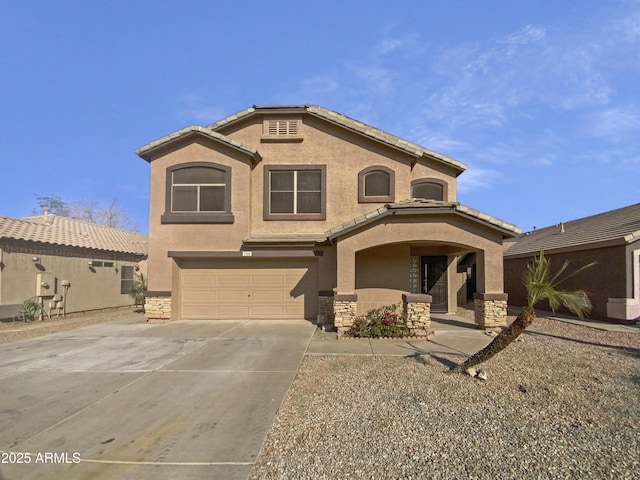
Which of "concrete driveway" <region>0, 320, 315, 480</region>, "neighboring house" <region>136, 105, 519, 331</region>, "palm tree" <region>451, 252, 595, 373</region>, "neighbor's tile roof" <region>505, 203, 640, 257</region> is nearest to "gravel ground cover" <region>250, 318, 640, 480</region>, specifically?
"concrete driveway" <region>0, 320, 315, 480</region>

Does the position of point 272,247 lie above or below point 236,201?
below

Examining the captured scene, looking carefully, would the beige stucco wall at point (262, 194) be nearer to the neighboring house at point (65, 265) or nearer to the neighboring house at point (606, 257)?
the neighboring house at point (606, 257)

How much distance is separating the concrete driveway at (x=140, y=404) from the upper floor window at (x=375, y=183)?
20.7 feet

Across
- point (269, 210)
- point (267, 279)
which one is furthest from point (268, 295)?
point (269, 210)

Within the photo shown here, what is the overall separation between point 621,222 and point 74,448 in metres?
19.3

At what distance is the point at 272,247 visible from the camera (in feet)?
43.7

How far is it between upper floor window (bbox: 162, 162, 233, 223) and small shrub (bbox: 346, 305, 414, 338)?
263 inches

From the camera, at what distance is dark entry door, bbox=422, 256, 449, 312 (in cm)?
1563

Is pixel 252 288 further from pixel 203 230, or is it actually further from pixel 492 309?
pixel 492 309

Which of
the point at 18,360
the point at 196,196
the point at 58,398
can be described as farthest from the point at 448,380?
the point at 196,196

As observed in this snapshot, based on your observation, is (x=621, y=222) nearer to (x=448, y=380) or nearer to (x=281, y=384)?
(x=448, y=380)

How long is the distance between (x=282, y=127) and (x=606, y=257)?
13.5 m

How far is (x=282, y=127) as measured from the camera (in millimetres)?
13977

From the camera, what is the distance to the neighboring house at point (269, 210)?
13.1 m
